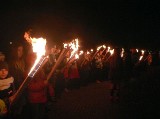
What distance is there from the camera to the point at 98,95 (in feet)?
47.0

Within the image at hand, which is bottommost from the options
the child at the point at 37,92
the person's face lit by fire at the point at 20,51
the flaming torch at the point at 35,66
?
the child at the point at 37,92

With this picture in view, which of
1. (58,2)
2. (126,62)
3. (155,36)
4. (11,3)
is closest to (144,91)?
(126,62)

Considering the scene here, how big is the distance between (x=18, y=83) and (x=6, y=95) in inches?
50.2

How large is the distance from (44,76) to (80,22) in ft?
107

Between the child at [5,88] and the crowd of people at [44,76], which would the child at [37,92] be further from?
the child at [5,88]

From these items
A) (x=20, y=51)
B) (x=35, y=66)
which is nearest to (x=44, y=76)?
(x=20, y=51)

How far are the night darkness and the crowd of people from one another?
2.56 meters

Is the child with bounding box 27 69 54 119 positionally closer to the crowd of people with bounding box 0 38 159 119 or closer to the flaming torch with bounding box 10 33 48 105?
the crowd of people with bounding box 0 38 159 119

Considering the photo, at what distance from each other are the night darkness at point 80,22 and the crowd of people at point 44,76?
8.38 feet

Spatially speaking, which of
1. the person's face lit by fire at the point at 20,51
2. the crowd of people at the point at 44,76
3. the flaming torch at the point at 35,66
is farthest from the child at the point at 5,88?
the person's face lit by fire at the point at 20,51

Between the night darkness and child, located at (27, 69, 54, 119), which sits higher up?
the night darkness

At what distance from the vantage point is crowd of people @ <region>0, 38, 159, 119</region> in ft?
24.6

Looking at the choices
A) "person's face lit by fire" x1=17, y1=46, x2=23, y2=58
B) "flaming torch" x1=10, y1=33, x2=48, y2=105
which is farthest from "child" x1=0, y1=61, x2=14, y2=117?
"person's face lit by fire" x1=17, y1=46, x2=23, y2=58

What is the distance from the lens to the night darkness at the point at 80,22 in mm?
17703
